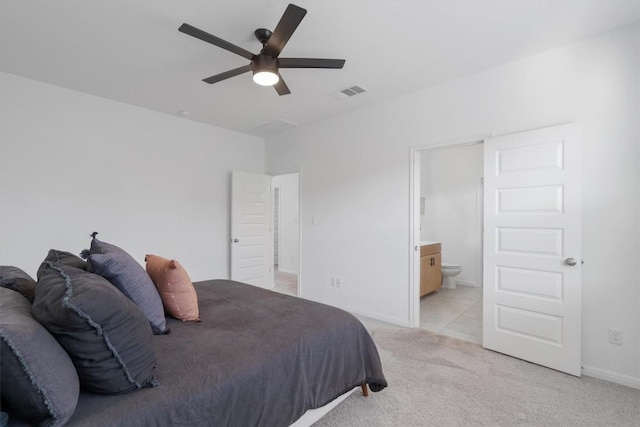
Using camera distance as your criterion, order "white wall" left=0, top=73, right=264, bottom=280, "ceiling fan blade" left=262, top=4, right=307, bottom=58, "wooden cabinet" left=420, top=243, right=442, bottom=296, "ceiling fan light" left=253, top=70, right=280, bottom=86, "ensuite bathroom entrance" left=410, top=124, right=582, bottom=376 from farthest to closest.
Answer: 1. "wooden cabinet" left=420, top=243, right=442, bottom=296
2. "white wall" left=0, top=73, right=264, bottom=280
3. "ensuite bathroom entrance" left=410, top=124, right=582, bottom=376
4. "ceiling fan light" left=253, top=70, right=280, bottom=86
5. "ceiling fan blade" left=262, top=4, right=307, bottom=58

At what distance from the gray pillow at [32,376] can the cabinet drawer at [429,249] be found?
13.1 ft

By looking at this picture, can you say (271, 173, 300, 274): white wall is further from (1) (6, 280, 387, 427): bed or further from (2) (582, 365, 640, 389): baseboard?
(2) (582, 365, 640, 389): baseboard

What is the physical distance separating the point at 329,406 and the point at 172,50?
117 inches

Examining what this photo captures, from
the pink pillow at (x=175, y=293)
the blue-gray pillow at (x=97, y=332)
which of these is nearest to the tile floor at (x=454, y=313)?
the pink pillow at (x=175, y=293)

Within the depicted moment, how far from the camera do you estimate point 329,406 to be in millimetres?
1729

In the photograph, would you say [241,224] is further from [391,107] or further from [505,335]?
[505,335]

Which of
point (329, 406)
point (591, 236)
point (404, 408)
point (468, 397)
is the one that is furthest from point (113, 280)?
point (591, 236)

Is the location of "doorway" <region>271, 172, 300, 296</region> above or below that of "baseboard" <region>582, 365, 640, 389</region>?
above

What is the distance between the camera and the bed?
1.02 m

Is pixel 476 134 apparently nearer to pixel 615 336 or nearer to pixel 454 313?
pixel 615 336

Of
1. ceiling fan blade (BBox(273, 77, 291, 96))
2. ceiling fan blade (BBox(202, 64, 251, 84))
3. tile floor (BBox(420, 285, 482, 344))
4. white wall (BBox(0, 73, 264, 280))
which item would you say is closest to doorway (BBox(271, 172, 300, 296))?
white wall (BBox(0, 73, 264, 280))

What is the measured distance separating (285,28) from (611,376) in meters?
3.43

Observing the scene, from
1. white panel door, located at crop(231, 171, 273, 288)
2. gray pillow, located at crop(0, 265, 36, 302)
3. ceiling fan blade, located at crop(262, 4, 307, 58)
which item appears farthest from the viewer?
white panel door, located at crop(231, 171, 273, 288)

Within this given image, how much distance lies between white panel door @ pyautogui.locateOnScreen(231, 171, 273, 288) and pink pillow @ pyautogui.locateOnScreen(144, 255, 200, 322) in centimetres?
293
